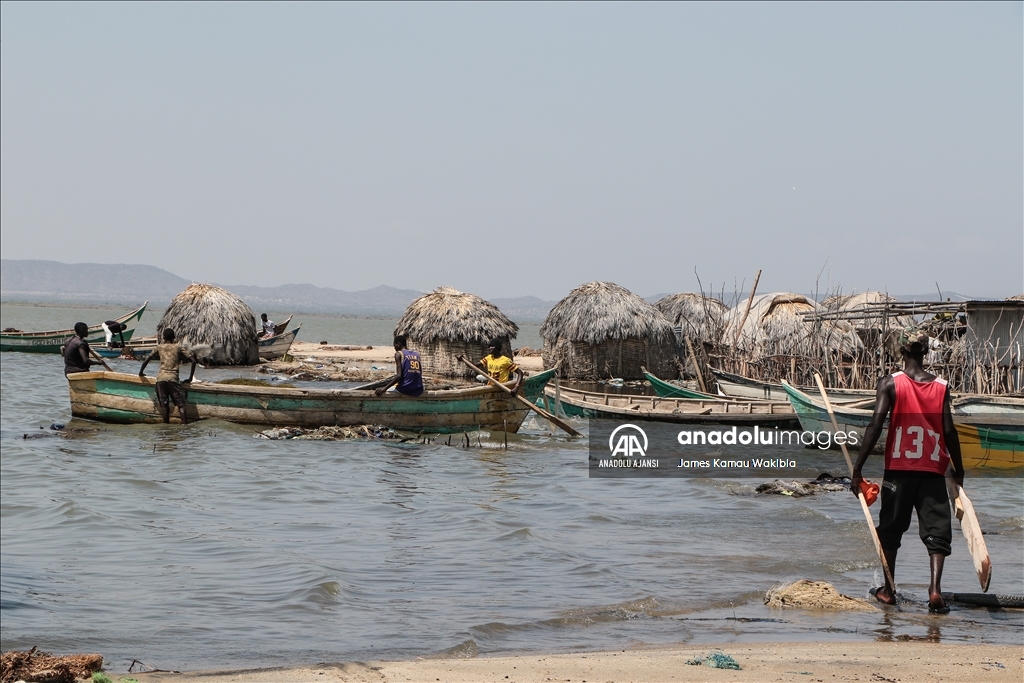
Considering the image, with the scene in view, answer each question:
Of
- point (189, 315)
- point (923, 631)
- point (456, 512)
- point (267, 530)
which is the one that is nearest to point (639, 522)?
point (456, 512)

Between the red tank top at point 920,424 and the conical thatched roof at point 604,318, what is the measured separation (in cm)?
1768

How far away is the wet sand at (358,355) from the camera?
30223 millimetres

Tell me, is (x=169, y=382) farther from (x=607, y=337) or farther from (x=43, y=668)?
(x=607, y=337)

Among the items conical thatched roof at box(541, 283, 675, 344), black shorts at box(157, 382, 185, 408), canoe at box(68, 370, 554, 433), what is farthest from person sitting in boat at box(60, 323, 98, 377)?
conical thatched roof at box(541, 283, 675, 344)

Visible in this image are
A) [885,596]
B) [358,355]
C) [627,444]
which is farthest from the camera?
[358,355]

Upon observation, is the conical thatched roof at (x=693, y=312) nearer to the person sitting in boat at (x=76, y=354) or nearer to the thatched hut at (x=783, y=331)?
the thatched hut at (x=783, y=331)

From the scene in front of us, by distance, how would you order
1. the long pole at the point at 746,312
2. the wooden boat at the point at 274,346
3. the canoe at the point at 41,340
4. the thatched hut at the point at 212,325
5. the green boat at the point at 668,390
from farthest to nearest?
1. the canoe at the point at 41,340
2. the wooden boat at the point at 274,346
3. the thatched hut at the point at 212,325
4. the long pole at the point at 746,312
5. the green boat at the point at 668,390

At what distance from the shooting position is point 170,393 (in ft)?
49.4

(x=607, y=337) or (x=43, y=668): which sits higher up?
(x=607, y=337)

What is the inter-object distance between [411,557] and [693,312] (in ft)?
64.7

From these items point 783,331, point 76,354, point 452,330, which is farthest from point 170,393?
point 783,331

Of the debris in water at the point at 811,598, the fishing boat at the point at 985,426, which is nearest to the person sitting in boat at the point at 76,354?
the fishing boat at the point at 985,426

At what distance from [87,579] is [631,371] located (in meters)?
18.0

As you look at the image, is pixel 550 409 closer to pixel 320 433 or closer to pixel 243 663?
pixel 320 433
